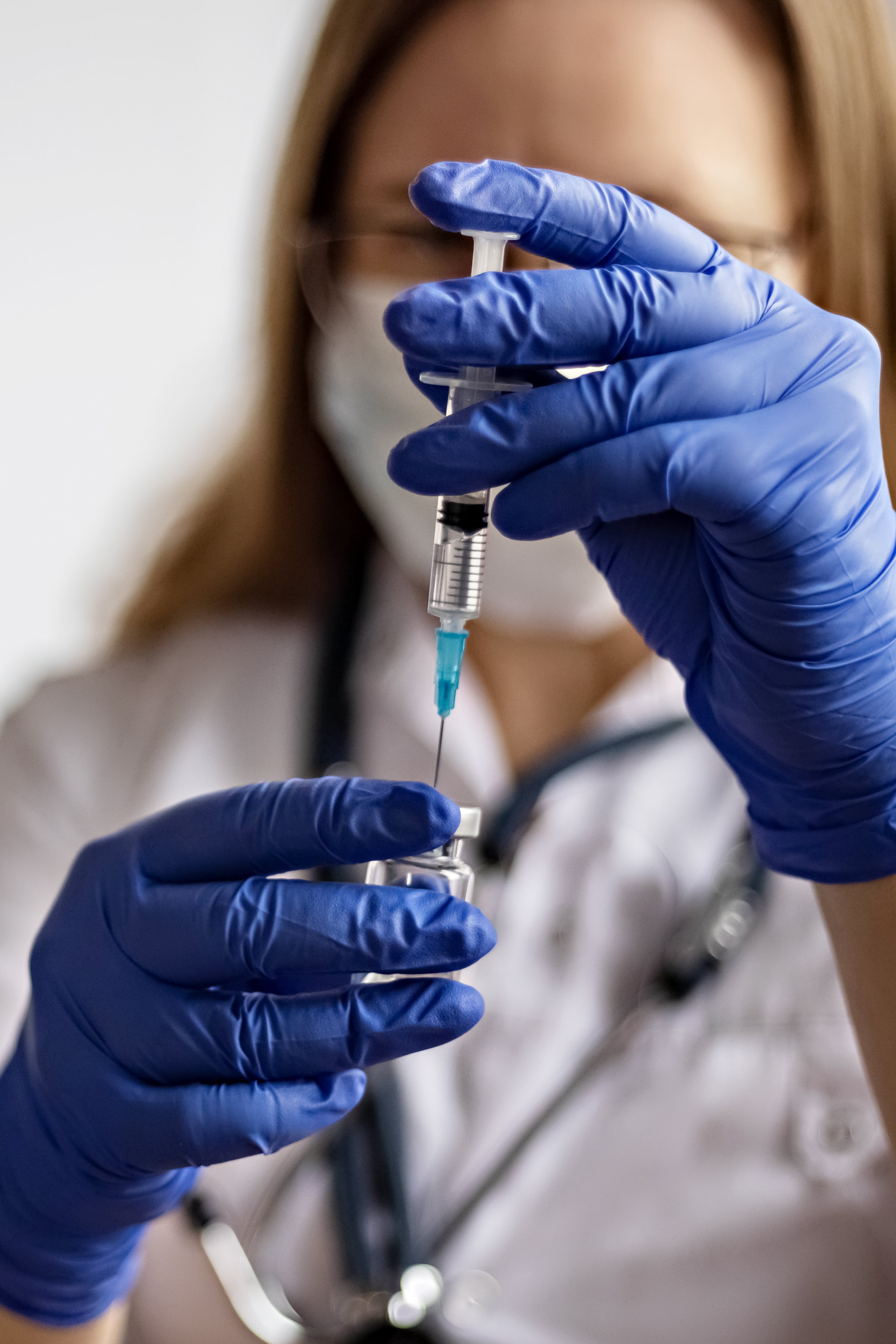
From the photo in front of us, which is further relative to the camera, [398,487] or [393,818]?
[398,487]

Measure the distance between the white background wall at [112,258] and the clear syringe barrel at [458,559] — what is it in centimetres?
121

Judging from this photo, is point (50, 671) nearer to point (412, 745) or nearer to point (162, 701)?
point (162, 701)

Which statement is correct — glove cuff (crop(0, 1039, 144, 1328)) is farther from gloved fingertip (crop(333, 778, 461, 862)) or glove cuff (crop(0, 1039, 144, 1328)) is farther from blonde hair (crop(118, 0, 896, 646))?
blonde hair (crop(118, 0, 896, 646))

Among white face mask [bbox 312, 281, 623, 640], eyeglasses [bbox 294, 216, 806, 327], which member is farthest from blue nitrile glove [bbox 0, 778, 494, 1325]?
eyeglasses [bbox 294, 216, 806, 327]

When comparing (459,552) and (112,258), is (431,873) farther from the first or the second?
(112,258)

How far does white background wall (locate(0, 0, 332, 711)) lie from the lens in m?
→ 1.87

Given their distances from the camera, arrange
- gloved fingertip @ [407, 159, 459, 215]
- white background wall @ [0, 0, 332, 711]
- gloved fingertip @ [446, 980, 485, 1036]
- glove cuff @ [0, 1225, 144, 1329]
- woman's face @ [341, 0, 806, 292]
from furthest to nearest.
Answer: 1. white background wall @ [0, 0, 332, 711]
2. woman's face @ [341, 0, 806, 292]
3. glove cuff @ [0, 1225, 144, 1329]
4. gloved fingertip @ [446, 980, 485, 1036]
5. gloved fingertip @ [407, 159, 459, 215]

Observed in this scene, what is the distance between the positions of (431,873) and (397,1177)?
0.40m

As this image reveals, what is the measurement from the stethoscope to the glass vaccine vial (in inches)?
13.0

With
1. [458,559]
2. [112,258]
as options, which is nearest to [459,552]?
[458,559]

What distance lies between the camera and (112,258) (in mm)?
1987

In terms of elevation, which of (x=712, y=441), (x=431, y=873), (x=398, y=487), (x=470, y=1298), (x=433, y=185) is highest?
(x=433, y=185)

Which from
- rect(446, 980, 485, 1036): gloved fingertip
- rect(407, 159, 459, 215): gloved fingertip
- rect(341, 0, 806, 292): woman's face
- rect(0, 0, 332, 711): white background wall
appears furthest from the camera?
rect(0, 0, 332, 711): white background wall

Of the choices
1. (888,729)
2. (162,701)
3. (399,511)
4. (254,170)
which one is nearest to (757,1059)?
(888,729)
